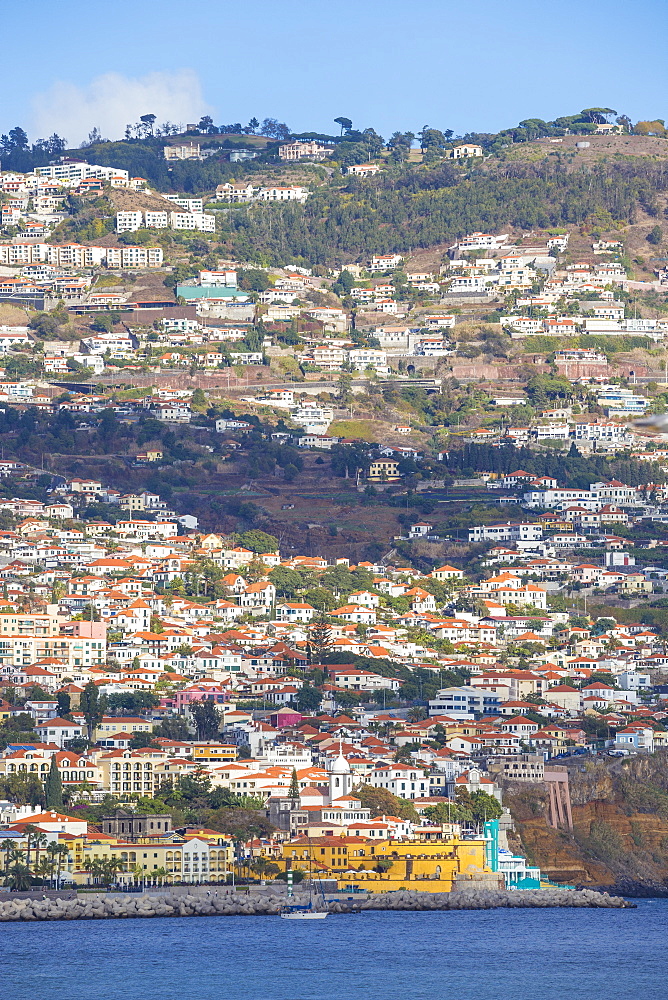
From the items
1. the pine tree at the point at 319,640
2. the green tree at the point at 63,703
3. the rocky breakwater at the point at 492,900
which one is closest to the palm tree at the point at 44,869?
Answer: the rocky breakwater at the point at 492,900

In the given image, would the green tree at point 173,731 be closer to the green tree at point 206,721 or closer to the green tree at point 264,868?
the green tree at point 206,721

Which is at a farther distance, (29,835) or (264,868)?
(264,868)

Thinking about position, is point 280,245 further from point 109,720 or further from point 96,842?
point 96,842

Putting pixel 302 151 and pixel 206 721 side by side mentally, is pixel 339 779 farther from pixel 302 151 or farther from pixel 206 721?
pixel 302 151

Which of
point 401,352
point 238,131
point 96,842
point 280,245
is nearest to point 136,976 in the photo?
point 96,842

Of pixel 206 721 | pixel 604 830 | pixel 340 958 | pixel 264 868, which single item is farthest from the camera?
pixel 206 721

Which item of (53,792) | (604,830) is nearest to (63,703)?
(53,792)

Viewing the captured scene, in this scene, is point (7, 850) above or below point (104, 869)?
above
